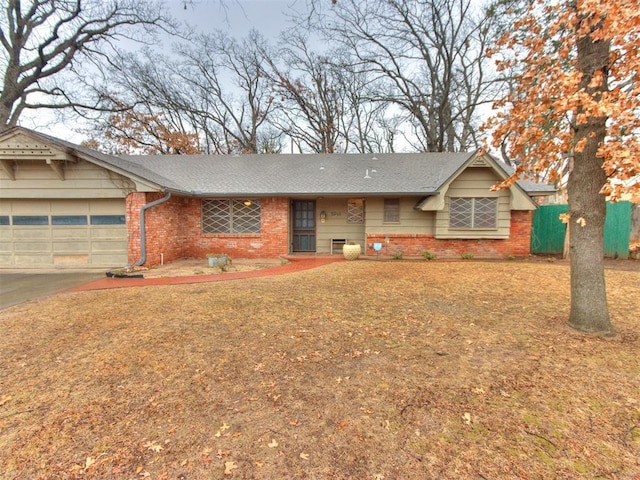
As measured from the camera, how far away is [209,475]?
186 centimetres

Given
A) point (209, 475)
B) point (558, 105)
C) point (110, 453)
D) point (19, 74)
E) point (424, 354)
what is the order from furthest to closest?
point (19, 74) → point (424, 354) → point (558, 105) → point (110, 453) → point (209, 475)

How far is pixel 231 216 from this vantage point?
1126 cm

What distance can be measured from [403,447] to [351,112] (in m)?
25.6

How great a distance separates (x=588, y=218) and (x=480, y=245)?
7.17 meters

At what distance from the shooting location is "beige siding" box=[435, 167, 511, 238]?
10125 millimetres

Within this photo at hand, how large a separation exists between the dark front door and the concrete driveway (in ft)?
21.3

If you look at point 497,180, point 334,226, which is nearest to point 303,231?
point 334,226

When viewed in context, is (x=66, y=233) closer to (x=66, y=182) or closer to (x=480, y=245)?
(x=66, y=182)

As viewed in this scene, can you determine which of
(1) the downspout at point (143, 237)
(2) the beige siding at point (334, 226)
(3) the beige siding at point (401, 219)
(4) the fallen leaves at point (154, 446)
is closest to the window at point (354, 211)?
(2) the beige siding at point (334, 226)

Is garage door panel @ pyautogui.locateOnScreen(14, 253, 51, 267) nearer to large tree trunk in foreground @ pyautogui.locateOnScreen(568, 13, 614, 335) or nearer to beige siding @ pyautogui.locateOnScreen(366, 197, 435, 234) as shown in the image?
beige siding @ pyautogui.locateOnScreen(366, 197, 435, 234)

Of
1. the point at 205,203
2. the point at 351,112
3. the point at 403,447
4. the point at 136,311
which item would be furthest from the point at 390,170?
the point at 351,112

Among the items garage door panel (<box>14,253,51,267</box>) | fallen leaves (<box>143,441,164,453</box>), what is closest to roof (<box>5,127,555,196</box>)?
garage door panel (<box>14,253,51,267</box>)

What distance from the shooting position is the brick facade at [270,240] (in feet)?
34.3

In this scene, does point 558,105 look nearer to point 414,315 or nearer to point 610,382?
point 610,382
